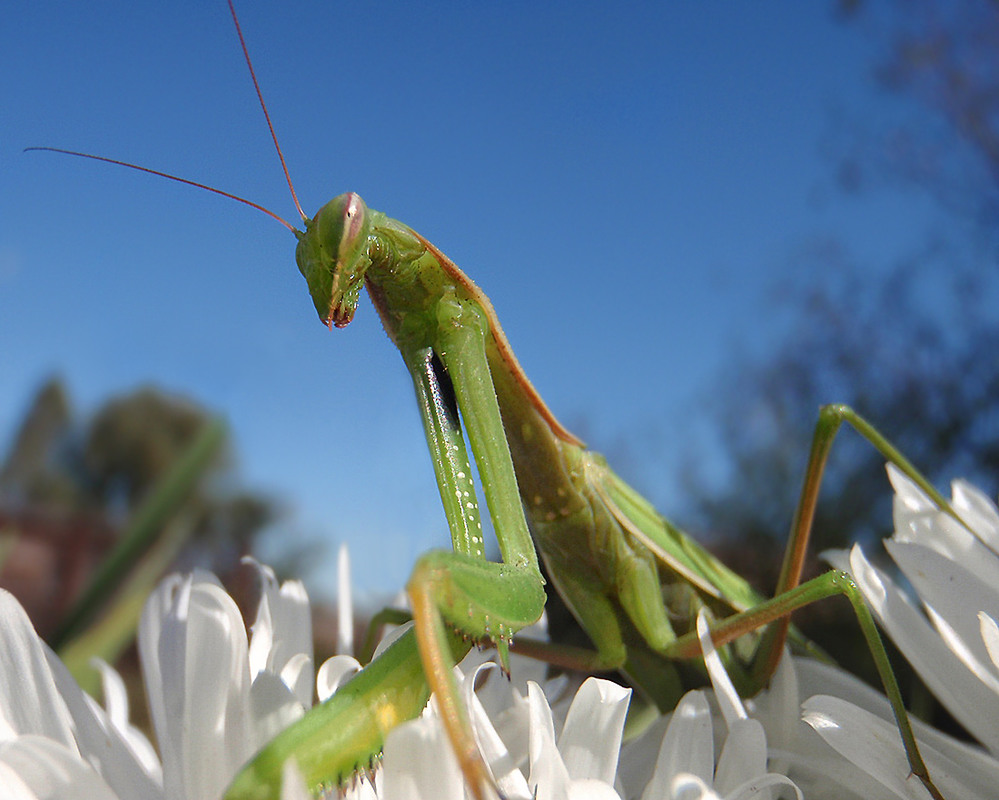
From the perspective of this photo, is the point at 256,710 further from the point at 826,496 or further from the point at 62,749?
the point at 826,496

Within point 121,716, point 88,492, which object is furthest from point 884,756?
point 88,492

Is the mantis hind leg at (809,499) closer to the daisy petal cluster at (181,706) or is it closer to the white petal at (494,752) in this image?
the white petal at (494,752)

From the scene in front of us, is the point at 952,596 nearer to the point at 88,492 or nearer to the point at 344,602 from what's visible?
the point at 344,602

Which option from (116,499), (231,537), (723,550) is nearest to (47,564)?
(231,537)

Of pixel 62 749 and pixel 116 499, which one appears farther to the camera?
pixel 116 499

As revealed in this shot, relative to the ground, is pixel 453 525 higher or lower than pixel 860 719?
higher

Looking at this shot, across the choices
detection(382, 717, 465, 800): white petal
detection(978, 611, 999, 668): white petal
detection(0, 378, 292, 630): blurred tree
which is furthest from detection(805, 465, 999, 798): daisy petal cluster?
detection(0, 378, 292, 630): blurred tree
